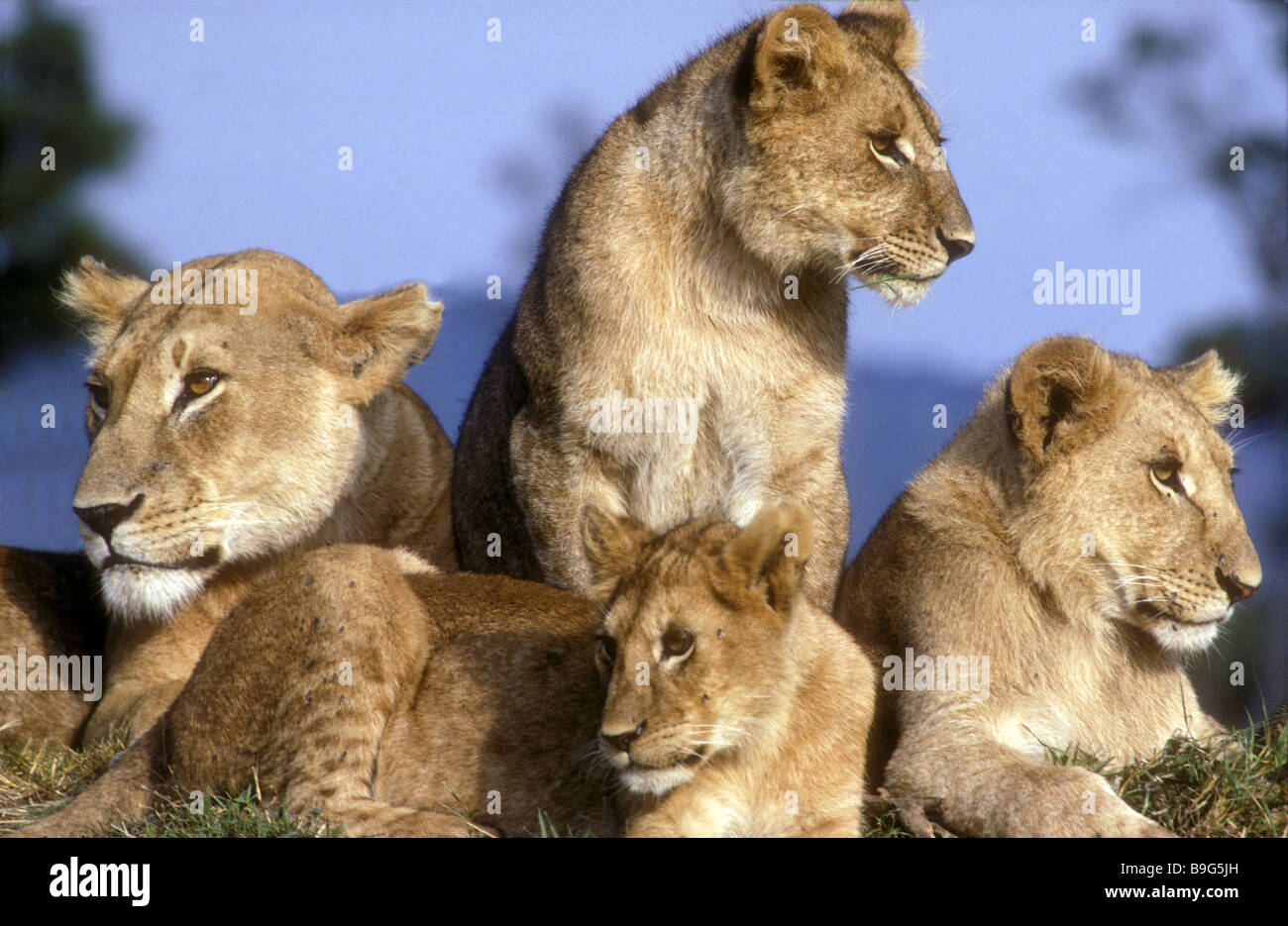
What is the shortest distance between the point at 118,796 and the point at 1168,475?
371 cm

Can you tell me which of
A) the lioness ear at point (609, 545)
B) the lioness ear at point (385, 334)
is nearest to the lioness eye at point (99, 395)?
the lioness ear at point (385, 334)

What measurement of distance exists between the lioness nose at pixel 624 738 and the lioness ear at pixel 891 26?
11.1 ft

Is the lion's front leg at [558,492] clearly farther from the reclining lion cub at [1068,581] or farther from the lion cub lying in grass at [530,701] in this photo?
the reclining lion cub at [1068,581]

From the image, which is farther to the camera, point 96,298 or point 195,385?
point 96,298

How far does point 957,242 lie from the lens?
5770 mm

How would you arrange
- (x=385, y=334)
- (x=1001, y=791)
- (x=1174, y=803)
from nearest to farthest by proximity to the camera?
(x=1001, y=791) < (x=1174, y=803) < (x=385, y=334)

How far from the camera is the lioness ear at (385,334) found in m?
6.28

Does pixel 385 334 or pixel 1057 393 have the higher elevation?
pixel 385 334

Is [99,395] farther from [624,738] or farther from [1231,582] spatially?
[1231,582]

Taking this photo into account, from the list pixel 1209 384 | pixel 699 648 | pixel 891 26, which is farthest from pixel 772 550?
pixel 891 26

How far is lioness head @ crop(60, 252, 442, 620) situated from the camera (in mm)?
5738

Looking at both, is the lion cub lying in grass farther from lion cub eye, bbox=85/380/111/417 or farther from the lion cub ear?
lion cub eye, bbox=85/380/111/417

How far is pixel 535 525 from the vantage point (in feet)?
19.8

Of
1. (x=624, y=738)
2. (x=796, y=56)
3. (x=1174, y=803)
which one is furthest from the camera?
(x=796, y=56)
